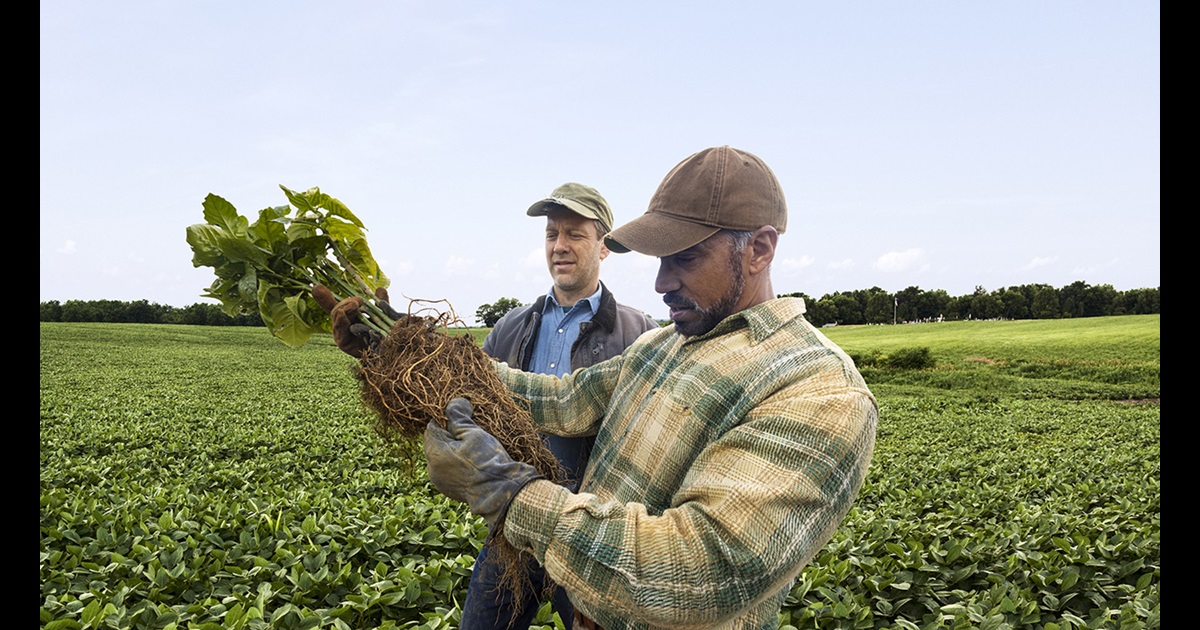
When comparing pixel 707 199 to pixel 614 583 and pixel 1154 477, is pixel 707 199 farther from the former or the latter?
pixel 1154 477

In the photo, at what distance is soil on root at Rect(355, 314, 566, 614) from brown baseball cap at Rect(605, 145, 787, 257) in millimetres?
679

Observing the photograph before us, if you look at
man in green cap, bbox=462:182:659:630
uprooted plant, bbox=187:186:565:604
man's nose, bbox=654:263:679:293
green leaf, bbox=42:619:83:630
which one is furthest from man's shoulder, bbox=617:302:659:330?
green leaf, bbox=42:619:83:630

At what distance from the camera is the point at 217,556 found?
4.46 metres

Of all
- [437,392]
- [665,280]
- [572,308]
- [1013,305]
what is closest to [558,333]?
[572,308]

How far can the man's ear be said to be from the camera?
182 cm

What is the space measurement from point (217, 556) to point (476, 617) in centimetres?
247

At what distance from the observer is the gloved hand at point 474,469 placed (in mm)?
1693

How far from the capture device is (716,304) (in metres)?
1.88

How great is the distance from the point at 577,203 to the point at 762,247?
4.71ft

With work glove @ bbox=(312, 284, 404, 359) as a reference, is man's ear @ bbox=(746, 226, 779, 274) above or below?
above

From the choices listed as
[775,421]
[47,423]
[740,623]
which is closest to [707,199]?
[775,421]

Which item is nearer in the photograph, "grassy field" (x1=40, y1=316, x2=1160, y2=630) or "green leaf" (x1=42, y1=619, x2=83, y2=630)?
"green leaf" (x1=42, y1=619, x2=83, y2=630)

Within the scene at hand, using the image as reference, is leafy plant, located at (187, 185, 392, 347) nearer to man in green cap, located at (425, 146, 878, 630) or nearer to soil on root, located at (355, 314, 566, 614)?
soil on root, located at (355, 314, 566, 614)

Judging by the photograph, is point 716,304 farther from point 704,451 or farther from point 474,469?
point 474,469
